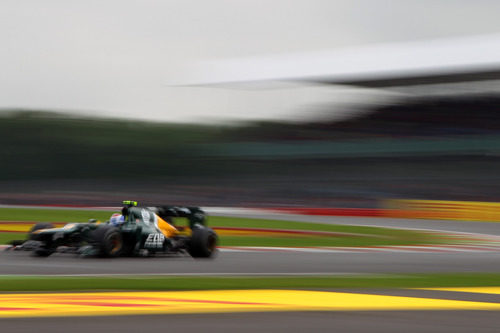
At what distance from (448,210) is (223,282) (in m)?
15.3

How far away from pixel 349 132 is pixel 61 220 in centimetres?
1540

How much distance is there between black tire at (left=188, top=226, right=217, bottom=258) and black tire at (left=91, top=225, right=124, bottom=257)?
861mm

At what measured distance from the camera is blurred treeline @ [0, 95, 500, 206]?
81.2ft

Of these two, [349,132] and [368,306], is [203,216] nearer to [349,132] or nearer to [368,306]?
[368,306]

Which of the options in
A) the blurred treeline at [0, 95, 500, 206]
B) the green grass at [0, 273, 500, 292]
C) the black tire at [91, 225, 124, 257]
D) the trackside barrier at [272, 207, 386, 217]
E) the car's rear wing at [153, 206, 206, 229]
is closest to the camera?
the green grass at [0, 273, 500, 292]

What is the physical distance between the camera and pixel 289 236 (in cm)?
1414

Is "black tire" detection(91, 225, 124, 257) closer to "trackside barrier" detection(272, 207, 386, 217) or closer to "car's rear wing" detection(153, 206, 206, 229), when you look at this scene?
"car's rear wing" detection(153, 206, 206, 229)

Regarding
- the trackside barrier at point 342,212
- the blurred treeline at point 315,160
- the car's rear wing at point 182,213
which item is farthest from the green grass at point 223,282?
the blurred treeline at point 315,160

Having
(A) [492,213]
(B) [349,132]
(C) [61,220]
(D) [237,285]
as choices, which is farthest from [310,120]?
(D) [237,285]

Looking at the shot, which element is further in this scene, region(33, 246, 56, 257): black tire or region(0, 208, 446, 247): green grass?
region(0, 208, 446, 247): green grass

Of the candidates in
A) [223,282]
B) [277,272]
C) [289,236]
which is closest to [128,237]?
[277,272]

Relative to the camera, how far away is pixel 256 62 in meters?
33.7

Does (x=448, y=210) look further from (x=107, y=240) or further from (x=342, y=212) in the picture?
(x=107, y=240)

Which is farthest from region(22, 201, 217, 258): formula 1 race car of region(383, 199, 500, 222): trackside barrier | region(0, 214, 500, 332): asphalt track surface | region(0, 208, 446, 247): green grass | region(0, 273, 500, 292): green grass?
region(383, 199, 500, 222): trackside barrier
